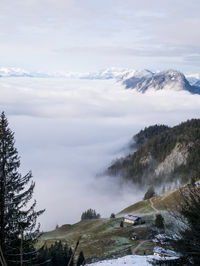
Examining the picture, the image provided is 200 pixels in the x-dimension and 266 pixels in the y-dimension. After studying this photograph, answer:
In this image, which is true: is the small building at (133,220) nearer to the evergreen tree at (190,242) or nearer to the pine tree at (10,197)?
the pine tree at (10,197)

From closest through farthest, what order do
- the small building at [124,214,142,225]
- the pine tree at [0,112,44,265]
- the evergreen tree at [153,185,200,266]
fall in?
1. the evergreen tree at [153,185,200,266]
2. the pine tree at [0,112,44,265]
3. the small building at [124,214,142,225]

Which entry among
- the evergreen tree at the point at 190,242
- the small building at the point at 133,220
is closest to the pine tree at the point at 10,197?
the evergreen tree at the point at 190,242

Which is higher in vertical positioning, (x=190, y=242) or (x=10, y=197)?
(x=10, y=197)

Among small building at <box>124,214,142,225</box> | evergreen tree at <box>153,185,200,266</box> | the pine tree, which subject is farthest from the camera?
small building at <box>124,214,142,225</box>

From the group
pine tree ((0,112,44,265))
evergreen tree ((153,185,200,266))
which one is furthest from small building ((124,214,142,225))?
evergreen tree ((153,185,200,266))

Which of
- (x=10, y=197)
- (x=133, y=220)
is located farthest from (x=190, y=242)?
(x=133, y=220)

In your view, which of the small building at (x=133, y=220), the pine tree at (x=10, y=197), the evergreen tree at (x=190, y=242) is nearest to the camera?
the evergreen tree at (x=190, y=242)

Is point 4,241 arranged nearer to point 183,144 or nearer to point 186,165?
point 186,165

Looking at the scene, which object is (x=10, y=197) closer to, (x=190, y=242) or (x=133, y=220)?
(x=190, y=242)

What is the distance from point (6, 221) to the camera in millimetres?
17484

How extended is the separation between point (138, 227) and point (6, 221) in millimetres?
66176

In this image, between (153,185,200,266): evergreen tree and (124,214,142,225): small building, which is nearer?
(153,185,200,266): evergreen tree

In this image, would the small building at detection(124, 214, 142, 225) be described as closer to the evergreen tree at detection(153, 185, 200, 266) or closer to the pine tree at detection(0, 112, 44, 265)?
the pine tree at detection(0, 112, 44, 265)

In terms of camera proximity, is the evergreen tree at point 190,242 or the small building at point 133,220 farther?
the small building at point 133,220
